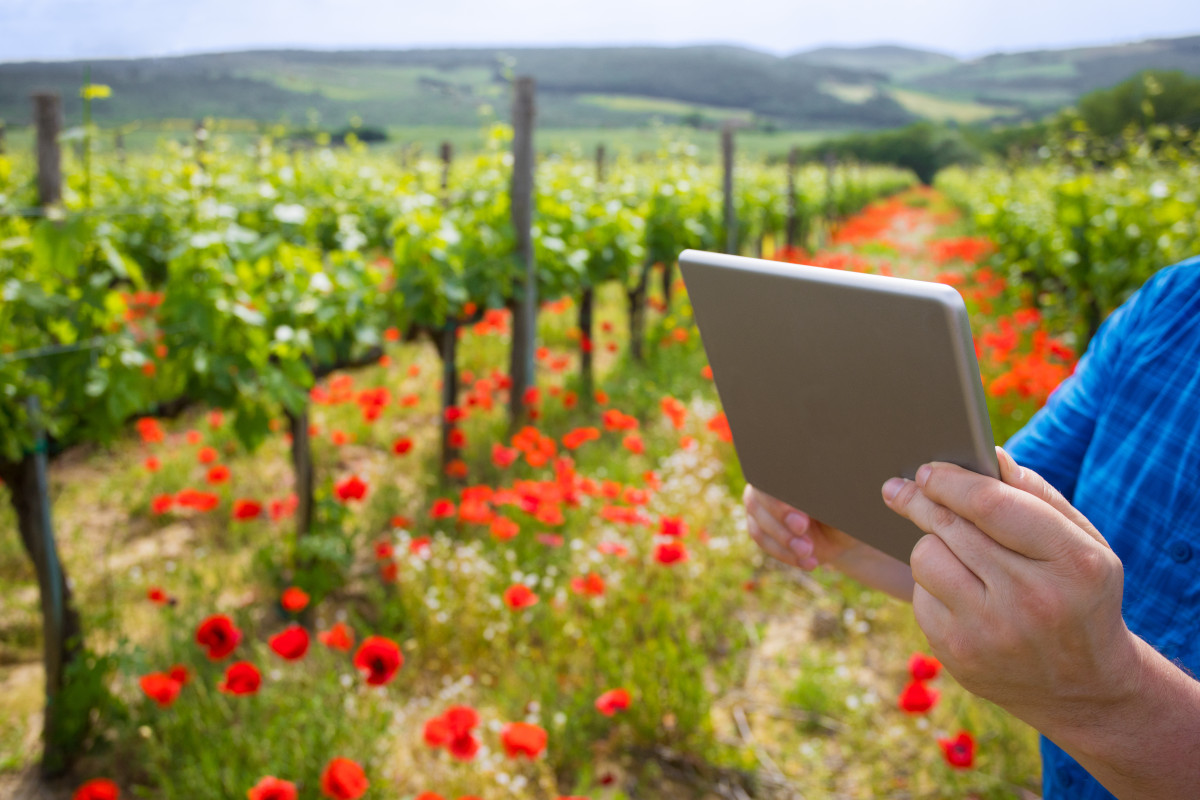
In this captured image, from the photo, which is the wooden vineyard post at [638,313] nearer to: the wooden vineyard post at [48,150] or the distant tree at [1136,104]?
the wooden vineyard post at [48,150]

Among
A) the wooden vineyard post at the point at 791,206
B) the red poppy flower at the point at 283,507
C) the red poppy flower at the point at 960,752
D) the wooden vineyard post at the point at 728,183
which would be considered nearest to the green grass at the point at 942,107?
the wooden vineyard post at the point at 791,206

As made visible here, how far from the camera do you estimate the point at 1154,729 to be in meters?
0.67

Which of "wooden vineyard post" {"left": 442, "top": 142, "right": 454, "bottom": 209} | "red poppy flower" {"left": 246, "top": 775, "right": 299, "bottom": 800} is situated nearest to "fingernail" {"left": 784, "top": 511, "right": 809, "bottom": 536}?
"red poppy flower" {"left": 246, "top": 775, "right": 299, "bottom": 800}

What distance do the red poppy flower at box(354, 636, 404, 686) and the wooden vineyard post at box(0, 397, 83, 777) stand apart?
108 cm

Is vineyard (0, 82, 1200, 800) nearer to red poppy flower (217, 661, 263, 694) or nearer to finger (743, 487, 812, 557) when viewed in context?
red poppy flower (217, 661, 263, 694)

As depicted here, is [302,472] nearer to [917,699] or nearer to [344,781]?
[344,781]

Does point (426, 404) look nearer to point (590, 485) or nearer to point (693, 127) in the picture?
point (590, 485)

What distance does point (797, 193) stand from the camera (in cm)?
1295

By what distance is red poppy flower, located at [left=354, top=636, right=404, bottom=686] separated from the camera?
1760mm

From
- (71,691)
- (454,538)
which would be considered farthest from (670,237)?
(71,691)

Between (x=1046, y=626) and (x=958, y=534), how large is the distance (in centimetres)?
10

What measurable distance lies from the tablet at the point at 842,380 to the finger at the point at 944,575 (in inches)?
3.0

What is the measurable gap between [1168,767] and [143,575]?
338 cm

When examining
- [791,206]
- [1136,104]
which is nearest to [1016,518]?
[791,206]
